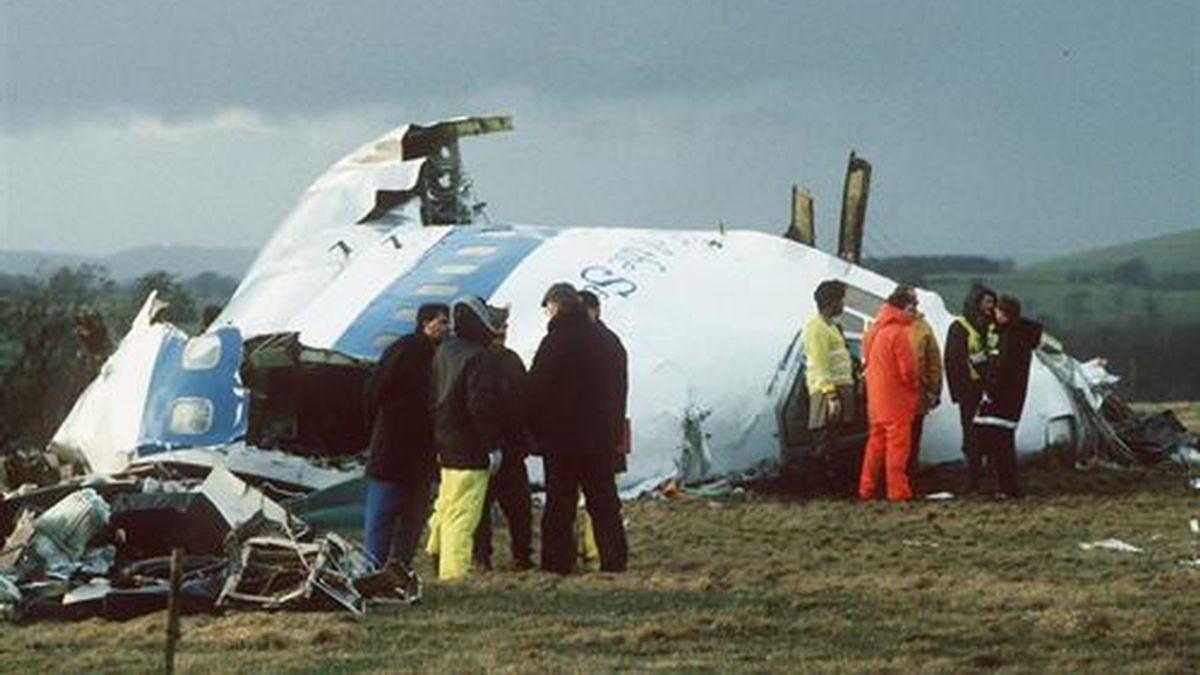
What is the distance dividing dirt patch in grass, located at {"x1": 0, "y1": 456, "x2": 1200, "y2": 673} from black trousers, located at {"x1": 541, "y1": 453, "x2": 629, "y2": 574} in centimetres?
26

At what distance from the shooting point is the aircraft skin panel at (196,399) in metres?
20.6

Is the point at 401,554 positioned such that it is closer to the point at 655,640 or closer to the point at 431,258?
the point at 655,640

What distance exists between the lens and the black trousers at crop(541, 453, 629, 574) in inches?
621

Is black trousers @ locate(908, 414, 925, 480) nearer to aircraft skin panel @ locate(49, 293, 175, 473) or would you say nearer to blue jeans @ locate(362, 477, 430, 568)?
aircraft skin panel @ locate(49, 293, 175, 473)

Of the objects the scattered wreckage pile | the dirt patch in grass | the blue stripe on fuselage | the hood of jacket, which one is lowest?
the dirt patch in grass

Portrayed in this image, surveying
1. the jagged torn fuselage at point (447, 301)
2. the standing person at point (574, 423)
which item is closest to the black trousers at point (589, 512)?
the standing person at point (574, 423)

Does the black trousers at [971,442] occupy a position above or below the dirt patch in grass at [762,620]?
above

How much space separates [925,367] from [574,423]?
6170 millimetres

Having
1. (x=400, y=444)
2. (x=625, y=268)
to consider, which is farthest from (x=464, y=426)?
(x=625, y=268)

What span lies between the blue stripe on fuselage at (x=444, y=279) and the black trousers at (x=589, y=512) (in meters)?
5.91

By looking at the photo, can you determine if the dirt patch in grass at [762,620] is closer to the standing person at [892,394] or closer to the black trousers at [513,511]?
the black trousers at [513,511]

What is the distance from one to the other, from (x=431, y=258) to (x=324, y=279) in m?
1.09

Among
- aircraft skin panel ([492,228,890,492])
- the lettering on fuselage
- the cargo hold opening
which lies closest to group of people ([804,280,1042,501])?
aircraft skin panel ([492,228,890,492])

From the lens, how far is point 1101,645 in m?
11.9
